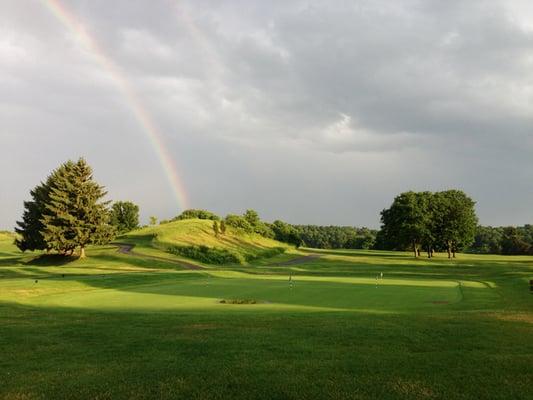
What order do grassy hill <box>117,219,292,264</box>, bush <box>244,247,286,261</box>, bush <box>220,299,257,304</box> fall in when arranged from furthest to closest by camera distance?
bush <box>244,247,286,261</box>, grassy hill <box>117,219,292,264</box>, bush <box>220,299,257,304</box>

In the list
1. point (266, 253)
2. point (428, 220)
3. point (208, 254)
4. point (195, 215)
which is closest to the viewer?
point (208, 254)

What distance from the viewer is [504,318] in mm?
15750

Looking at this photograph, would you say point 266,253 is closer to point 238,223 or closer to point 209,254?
point 238,223

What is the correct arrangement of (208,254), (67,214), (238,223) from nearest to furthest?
(67,214) < (208,254) < (238,223)

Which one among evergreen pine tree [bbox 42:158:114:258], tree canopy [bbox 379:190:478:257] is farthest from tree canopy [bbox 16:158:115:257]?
tree canopy [bbox 379:190:478:257]

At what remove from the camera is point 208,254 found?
73.3 metres

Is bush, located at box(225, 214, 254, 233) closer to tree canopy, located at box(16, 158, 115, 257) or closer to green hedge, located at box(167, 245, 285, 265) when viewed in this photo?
green hedge, located at box(167, 245, 285, 265)

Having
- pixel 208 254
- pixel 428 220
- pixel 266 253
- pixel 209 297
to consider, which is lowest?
pixel 209 297

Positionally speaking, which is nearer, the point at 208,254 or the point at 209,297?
the point at 209,297

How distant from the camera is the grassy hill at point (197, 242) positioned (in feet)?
239

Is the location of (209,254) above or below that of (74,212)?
below

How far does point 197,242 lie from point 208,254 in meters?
6.31

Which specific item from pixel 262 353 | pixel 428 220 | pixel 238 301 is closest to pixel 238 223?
pixel 428 220

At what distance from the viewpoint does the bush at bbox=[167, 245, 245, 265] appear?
2800 inches
